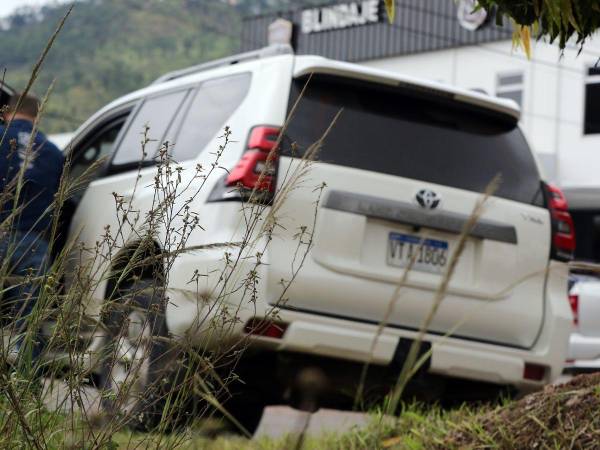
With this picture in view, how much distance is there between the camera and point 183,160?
6.30 m

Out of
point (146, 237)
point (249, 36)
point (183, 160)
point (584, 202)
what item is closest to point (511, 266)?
point (183, 160)

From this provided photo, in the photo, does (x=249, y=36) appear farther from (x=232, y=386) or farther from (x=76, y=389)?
(x=76, y=389)

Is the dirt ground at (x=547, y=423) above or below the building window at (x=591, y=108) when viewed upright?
below

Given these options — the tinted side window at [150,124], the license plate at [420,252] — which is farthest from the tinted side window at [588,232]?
the license plate at [420,252]

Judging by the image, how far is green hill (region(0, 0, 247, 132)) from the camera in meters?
91.9

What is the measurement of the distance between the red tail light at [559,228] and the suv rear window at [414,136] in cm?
12

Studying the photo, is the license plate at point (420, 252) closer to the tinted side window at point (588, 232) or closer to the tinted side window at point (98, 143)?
the tinted side window at point (98, 143)

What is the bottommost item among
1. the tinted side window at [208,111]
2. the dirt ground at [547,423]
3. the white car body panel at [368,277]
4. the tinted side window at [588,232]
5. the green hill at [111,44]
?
the tinted side window at [588,232]

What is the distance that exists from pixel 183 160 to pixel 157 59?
102 metres

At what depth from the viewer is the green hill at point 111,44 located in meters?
91.9

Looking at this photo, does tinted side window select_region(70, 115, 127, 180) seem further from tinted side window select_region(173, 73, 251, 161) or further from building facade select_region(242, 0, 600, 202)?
building facade select_region(242, 0, 600, 202)

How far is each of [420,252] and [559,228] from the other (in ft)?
3.50

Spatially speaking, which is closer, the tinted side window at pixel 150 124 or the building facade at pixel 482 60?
the tinted side window at pixel 150 124

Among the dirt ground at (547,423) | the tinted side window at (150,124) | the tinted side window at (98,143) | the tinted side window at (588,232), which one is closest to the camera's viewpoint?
the dirt ground at (547,423)
